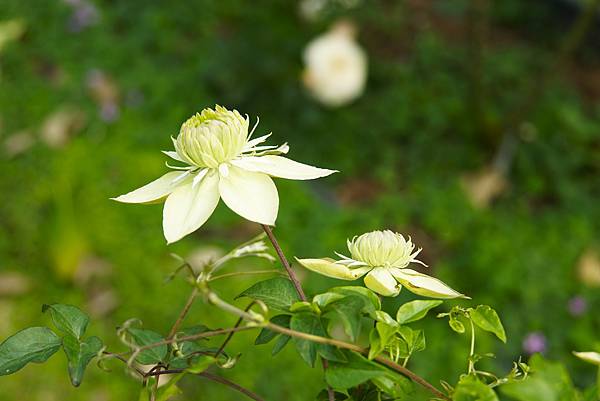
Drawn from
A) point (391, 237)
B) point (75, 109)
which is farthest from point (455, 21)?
point (391, 237)

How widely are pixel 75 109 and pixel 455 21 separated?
1349 millimetres

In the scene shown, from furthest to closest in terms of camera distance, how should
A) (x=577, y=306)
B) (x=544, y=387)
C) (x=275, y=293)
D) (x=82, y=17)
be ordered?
(x=82, y=17)
(x=577, y=306)
(x=275, y=293)
(x=544, y=387)

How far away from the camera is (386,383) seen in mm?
429

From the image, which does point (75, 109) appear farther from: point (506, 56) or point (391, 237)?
point (391, 237)

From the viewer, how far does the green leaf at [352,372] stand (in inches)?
16.6

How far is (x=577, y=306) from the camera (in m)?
1.71

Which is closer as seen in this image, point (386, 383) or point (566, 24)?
point (386, 383)

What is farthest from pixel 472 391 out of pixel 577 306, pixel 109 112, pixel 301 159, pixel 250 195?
pixel 109 112

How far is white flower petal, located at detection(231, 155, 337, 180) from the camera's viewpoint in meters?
0.50

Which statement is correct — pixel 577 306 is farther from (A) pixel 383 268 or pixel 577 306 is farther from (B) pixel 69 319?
(B) pixel 69 319

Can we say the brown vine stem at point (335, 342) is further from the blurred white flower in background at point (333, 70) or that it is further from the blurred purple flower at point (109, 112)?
the blurred purple flower at point (109, 112)

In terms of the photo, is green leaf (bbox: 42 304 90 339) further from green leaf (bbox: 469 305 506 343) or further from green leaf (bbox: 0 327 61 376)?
green leaf (bbox: 469 305 506 343)

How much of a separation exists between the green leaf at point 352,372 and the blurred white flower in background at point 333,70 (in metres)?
1.70

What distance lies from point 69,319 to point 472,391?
9.9 inches
